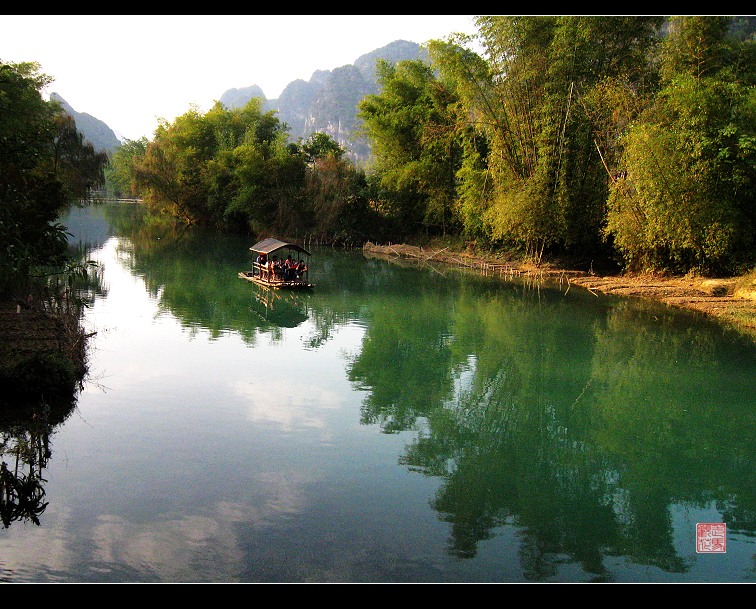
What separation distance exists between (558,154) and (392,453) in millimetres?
18898

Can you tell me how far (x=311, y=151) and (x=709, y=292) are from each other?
30.7 m

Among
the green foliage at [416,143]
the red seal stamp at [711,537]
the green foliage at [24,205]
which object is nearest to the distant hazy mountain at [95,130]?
the green foliage at [416,143]

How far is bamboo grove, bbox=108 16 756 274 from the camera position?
19906 millimetres

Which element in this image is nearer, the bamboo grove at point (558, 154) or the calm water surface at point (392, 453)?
the calm water surface at point (392, 453)

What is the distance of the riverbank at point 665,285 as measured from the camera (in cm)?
1839

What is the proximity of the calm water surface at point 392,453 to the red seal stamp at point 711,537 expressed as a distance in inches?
3.9

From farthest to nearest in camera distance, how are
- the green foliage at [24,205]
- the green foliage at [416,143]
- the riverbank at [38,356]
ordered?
1. the green foliage at [416,143]
2. the riverbank at [38,356]
3. the green foliage at [24,205]

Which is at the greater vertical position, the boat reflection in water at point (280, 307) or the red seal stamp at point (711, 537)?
the boat reflection in water at point (280, 307)

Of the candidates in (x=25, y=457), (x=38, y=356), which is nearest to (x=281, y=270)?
(x=38, y=356)

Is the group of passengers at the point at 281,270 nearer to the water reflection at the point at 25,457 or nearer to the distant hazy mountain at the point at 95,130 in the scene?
the water reflection at the point at 25,457

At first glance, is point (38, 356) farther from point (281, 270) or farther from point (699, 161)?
point (699, 161)

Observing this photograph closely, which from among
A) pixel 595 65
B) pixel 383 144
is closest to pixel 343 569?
pixel 595 65

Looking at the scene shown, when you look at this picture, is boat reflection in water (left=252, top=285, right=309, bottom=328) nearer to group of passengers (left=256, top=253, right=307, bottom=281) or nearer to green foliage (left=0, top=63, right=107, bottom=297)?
group of passengers (left=256, top=253, right=307, bottom=281)

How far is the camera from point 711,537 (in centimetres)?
700
